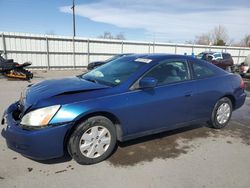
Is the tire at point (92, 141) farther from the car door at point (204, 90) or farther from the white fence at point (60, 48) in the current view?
the white fence at point (60, 48)

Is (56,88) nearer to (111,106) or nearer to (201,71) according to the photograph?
(111,106)

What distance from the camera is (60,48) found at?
55.8 ft

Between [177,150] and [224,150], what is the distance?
0.82m

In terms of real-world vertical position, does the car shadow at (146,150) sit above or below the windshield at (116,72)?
below

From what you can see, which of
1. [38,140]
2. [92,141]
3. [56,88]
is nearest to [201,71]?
[92,141]

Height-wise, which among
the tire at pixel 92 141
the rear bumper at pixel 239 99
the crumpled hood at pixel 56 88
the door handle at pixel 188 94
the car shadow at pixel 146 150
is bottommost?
the car shadow at pixel 146 150

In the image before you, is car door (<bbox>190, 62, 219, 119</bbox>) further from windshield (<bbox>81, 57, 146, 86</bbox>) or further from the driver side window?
windshield (<bbox>81, 57, 146, 86</bbox>)

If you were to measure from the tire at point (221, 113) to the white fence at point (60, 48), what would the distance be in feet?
46.9

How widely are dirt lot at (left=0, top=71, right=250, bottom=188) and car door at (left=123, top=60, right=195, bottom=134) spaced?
404 millimetres

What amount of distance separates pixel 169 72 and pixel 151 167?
5.36 feet

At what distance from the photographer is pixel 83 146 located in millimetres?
3127

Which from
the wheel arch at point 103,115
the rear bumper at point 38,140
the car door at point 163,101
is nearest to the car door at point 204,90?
the car door at point 163,101

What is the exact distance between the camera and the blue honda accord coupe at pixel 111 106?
2.87 meters

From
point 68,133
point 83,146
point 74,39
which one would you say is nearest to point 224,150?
point 83,146
